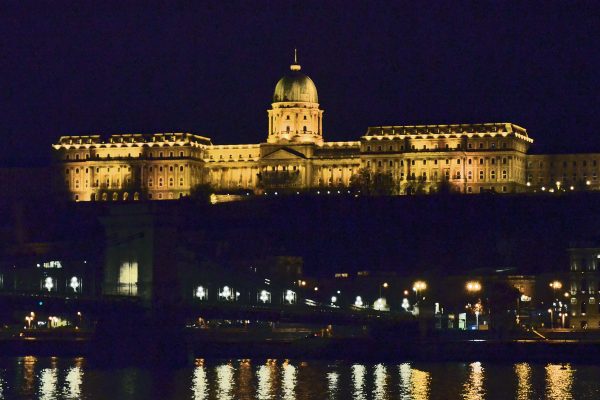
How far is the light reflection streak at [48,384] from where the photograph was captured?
3418 inches

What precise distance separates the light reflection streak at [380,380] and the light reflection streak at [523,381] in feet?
18.4

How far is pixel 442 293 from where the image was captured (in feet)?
435

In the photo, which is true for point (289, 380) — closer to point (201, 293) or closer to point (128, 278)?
point (128, 278)

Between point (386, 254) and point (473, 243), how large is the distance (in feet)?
25.5

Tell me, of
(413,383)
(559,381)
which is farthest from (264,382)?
(559,381)

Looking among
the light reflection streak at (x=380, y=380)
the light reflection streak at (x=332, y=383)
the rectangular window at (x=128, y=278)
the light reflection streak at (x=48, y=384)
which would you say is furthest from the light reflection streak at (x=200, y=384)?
the light reflection streak at (x=380, y=380)

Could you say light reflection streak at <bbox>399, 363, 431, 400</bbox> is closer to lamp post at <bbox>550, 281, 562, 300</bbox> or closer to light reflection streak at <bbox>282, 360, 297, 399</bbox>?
light reflection streak at <bbox>282, 360, 297, 399</bbox>

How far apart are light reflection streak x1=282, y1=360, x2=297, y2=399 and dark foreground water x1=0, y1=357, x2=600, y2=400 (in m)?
0.04

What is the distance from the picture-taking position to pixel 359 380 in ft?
304

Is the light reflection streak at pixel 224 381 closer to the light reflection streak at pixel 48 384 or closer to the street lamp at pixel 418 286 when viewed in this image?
the light reflection streak at pixel 48 384

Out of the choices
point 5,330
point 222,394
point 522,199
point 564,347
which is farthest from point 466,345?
point 522,199

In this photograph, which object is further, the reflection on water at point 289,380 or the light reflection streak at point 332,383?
the light reflection streak at point 332,383

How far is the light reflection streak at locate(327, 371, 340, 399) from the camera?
87600 mm

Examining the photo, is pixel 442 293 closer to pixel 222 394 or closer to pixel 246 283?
pixel 246 283
